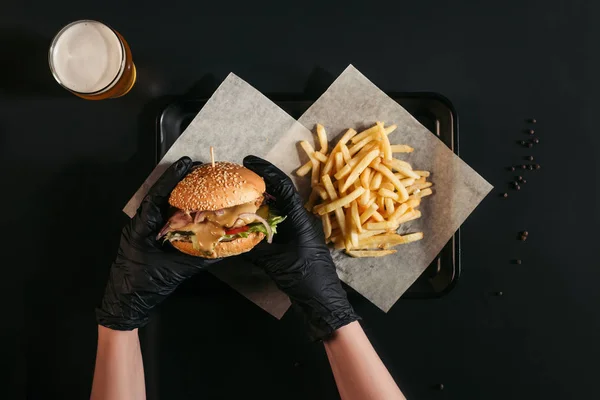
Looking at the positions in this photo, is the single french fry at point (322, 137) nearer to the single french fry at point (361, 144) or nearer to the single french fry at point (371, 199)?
the single french fry at point (361, 144)

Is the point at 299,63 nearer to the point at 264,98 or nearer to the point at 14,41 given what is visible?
the point at 264,98

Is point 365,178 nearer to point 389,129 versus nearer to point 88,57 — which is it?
point 389,129

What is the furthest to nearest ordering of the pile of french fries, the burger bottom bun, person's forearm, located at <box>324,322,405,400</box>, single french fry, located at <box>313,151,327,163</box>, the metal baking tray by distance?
the metal baking tray → single french fry, located at <box>313,151,327,163</box> → the pile of french fries → person's forearm, located at <box>324,322,405,400</box> → the burger bottom bun

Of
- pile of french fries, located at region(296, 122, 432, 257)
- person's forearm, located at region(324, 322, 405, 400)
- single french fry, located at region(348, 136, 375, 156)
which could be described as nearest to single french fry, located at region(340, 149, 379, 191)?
pile of french fries, located at region(296, 122, 432, 257)

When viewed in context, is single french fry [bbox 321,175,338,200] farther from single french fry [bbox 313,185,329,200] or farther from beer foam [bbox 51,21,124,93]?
beer foam [bbox 51,21,124,93]

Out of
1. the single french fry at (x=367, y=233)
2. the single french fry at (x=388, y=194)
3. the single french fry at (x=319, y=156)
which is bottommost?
the single french fry at (x=367, y=233)

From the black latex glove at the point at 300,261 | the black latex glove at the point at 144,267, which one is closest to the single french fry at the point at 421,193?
the black latex glove at the point at 300,261
